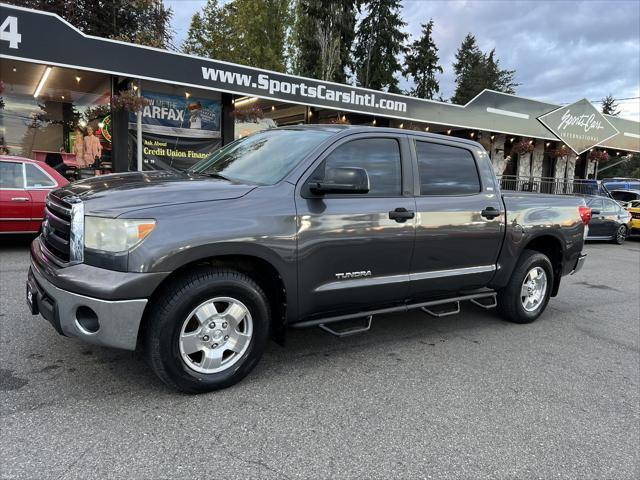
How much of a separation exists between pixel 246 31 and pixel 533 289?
24.3 metres

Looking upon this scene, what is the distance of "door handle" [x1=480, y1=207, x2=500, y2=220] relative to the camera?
4.68 m

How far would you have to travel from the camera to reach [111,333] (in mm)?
2895

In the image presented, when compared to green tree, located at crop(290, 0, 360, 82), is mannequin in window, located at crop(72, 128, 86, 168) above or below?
below

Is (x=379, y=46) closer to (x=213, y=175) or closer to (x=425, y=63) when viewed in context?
(x=425, y=63)

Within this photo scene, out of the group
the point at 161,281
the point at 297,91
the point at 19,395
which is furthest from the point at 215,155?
the point at 297,91

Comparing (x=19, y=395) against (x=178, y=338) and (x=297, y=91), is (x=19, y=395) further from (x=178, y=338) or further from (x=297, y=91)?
(x=297, y=91)

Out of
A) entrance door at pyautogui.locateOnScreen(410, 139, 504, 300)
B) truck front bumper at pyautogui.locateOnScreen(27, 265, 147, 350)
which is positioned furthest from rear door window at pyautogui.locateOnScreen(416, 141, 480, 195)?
truck front bumper at pyautogui.locateOnScreen(27, 265, 147, 350)

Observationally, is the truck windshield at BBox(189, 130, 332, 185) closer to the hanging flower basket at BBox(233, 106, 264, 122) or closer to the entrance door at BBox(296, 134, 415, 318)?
the entrance door at BBox(296, 134, 415, 318)

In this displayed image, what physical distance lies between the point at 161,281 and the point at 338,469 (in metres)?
1.51

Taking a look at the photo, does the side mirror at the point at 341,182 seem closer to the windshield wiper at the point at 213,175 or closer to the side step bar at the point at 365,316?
the windshield wiper at the point at 213,175

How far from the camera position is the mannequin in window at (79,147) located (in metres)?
13.9

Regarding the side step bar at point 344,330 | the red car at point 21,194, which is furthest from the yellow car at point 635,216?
the red car at point 21,194

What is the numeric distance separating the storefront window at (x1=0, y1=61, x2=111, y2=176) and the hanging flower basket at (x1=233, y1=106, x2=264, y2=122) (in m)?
3.71

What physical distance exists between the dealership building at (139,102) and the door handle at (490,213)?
390 inches
